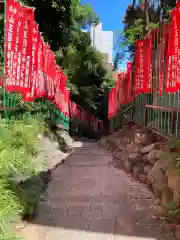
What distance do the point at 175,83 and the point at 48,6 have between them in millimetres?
11219

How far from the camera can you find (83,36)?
22.7 meters

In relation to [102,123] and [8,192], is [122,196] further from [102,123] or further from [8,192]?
[102,123]

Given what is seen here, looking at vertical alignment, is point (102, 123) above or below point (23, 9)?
below

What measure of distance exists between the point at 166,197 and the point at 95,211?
3.34 ft

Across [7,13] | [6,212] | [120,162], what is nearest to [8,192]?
[6,212]

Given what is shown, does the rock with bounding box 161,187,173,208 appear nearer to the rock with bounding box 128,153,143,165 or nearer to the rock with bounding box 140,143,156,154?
the rock with bounding box 140,143,156,154

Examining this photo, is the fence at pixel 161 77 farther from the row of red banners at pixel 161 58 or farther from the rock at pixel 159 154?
the rock at pixel 159 154

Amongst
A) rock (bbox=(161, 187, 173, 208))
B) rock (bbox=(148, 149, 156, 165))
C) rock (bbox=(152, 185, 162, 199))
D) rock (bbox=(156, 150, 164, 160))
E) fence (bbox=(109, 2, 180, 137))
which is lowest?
rock (bbox=(152, 185, 162, 199))

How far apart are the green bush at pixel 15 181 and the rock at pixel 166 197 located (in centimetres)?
174

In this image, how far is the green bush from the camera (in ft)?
9.50

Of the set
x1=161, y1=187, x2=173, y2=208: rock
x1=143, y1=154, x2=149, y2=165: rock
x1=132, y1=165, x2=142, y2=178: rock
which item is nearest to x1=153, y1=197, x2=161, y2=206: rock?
x1=161, y1=187, x2=173, y2=208: rock

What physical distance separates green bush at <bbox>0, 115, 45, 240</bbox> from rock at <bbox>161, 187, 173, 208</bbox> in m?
1.74

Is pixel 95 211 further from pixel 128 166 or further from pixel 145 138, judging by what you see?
pixel 145 138

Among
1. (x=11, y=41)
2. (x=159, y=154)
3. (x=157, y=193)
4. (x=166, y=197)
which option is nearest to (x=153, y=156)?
(x=159, y=154)
